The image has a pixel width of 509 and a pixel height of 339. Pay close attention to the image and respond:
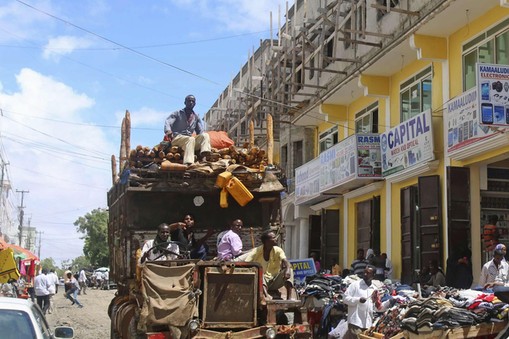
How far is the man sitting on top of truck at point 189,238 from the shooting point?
964cm

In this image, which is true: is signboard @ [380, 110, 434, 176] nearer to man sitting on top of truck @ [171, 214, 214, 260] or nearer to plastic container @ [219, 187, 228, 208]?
plastic container @ [219, 187, 228, 208]

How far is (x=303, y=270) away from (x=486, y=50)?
20.7 ft

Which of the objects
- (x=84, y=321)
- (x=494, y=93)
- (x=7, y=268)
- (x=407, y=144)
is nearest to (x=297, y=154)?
(x=407, y=144)

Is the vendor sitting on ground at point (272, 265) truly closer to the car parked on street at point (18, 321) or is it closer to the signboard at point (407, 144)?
the car parked on street at point (18, 321)

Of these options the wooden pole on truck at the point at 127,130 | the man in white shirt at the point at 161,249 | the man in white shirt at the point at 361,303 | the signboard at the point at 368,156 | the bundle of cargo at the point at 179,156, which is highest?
the signboard at the point at 368,156

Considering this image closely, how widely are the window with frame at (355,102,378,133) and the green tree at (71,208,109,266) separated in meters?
63.3

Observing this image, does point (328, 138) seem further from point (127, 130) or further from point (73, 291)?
point (127, 130)

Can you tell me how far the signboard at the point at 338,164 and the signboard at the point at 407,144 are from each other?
102cm

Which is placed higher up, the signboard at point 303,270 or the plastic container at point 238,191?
the plastic container at point 238,191

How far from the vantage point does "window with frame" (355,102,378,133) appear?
2108 centimetres

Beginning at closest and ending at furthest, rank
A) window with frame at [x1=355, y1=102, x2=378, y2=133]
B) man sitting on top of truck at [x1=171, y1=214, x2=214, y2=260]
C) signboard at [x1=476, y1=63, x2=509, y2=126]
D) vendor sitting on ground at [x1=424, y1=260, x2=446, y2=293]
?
man sitting on top of truck at [x1=171, y1=214, x2=214, y2=260] → signboard at [x1=476, y1=63, x2=509, y2=126] → vendor sitting on ground at [x1=424, y1=260, x2=446, y2=293] → window with frame at [x1=355, y1=102, x2=378, y2=133]

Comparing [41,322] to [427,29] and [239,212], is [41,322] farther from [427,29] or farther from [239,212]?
[427,29]

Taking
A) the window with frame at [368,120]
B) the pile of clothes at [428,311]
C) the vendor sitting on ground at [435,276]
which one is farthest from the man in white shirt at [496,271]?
the window with frame at [368,120]

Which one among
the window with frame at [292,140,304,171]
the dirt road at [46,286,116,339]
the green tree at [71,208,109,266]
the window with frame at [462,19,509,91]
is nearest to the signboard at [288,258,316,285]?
the dirt road at [46,286,116,339]
